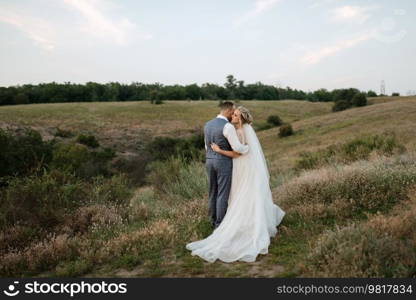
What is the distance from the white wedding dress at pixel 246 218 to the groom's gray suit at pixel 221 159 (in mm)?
132

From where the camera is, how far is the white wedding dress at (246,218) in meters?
5.92

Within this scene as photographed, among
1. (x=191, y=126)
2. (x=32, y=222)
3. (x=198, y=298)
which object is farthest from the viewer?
(x=191, y=126)

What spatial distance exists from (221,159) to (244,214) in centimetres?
108

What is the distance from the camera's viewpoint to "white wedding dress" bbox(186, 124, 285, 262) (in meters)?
5.92

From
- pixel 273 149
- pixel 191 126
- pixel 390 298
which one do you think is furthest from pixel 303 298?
pixel 191 126

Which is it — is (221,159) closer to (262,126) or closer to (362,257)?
(362,257)

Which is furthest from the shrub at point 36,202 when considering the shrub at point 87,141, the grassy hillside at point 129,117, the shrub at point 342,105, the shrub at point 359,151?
the shrub at point 342,105

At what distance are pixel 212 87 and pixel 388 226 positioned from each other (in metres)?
108

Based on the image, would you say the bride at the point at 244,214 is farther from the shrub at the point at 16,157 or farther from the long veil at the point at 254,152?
the shrub at the point at 16,157

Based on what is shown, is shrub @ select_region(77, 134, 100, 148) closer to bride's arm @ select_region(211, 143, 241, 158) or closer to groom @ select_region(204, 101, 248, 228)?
groom @ select_region(204, 101, 248, 228)

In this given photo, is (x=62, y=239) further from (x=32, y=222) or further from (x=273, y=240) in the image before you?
(x=273, y=240)

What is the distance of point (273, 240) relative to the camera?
255 inches

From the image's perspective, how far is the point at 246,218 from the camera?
6.45 metres

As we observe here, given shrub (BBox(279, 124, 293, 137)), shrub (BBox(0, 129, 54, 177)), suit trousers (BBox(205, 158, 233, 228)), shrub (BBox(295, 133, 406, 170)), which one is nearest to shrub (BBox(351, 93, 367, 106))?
shrub (BBox(279, 124, 293, 137))
